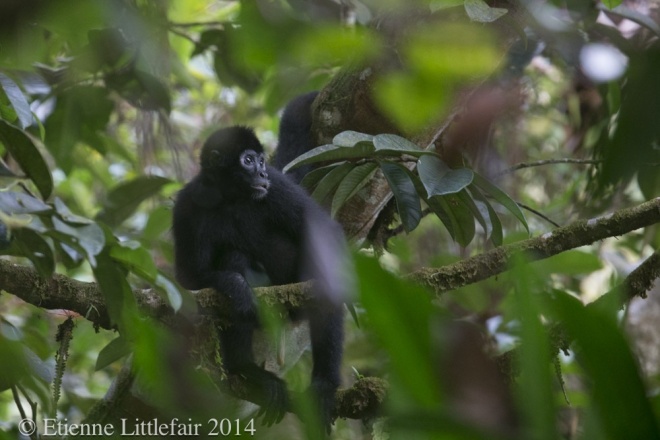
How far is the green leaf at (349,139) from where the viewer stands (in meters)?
3.26

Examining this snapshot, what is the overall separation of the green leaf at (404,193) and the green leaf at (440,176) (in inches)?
7.6

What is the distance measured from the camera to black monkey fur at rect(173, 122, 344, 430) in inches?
162

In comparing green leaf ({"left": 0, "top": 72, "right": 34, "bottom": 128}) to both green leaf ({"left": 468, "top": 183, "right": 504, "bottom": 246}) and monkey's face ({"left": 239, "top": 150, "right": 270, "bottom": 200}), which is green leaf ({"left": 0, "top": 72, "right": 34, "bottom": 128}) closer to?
monkey's face ({"left": 239, "top": 150, "right": 270, "bottom": 200})

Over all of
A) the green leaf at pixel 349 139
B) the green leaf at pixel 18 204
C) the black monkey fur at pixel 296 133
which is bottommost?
the black monkey fur at pixel 296 133

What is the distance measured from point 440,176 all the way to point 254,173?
1.77 m

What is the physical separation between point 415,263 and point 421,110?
19.2 feet

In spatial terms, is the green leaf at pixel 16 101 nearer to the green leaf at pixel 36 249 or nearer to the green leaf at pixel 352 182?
the green leaf at pixel 36 249

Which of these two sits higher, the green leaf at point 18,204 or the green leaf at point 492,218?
the green leaf at point 18,204

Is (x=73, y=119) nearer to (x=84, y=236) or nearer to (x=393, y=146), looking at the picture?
(x=393, y=146)

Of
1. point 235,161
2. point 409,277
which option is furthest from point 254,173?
point 409,277

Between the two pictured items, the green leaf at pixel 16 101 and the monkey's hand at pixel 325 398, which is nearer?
the green leaf at pixel 16 101

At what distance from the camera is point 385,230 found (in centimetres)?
443

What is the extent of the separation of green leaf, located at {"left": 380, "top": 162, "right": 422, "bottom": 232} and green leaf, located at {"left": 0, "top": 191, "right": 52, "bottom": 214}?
73.5 inches

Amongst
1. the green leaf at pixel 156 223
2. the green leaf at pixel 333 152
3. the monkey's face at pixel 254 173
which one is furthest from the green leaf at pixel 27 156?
the green leaf at pixel 156 223
